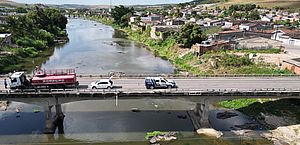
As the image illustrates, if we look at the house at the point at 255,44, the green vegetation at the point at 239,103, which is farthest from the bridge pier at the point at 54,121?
the house at the point at 255,44

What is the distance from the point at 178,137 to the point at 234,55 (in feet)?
112

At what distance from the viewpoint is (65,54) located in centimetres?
9094

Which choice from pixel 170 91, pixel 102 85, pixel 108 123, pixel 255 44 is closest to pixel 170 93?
pixel 170 91

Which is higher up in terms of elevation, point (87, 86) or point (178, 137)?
point (87, 86)

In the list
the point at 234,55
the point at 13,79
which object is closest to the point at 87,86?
the point at 13,79

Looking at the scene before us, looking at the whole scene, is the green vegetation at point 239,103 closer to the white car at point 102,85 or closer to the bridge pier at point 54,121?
the white car at point 102,85

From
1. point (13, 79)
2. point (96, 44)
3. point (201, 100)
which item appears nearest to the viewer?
point (13, 79)

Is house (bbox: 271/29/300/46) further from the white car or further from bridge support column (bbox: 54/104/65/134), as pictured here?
bridge support column (bbox: 54/104/65/134)

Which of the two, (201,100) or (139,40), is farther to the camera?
(139,40)

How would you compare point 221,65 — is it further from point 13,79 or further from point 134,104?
point 13,79

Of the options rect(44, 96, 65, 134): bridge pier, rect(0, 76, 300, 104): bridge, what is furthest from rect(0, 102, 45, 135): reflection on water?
rect(0, 76, 300, 104): bridge

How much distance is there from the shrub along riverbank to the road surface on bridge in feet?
113

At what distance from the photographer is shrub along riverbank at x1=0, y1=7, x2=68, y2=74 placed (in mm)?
72887

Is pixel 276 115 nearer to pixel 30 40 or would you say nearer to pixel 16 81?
pixel 16 81
